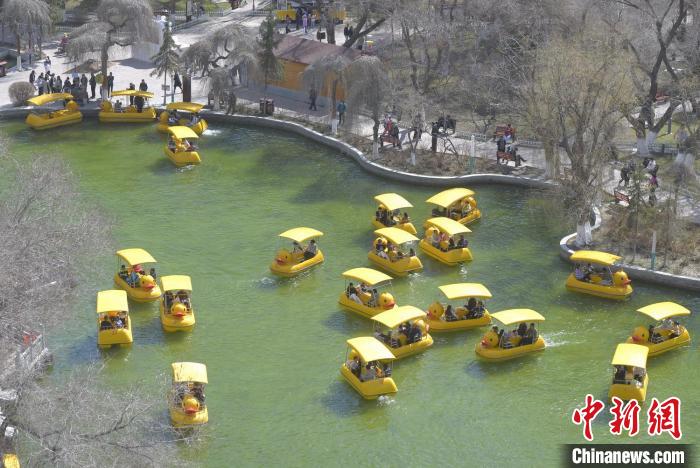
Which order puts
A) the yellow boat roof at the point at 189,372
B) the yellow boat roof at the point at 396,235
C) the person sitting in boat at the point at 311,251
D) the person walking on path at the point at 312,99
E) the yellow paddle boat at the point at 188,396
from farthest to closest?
1. the person walking on path at the point at 312,99
2. the person sitting in boat at the point at 311,251
3. the yellow boat roof at the point at 396,235
4. the yellow boat roof at the point at 189,372
5. the yellow paddle boat at the point at 188,396

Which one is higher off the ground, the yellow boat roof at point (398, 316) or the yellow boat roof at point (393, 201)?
the yellow boat roof at point (393, 201)

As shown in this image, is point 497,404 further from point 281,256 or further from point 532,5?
point 532,5

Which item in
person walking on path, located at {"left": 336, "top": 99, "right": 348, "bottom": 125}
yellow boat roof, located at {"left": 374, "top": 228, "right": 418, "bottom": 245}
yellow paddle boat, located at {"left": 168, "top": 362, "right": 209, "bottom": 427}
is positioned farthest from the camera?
Result: person walking on path, located at {"left": 336, "top": 99, "right": 348, "bottom": 125}

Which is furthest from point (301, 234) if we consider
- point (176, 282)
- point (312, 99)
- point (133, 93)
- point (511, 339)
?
point (133, 93)

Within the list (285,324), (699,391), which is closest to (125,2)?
(285,324)

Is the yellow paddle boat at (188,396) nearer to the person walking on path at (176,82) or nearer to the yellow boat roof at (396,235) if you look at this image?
the yellow boat roof at (396,235)

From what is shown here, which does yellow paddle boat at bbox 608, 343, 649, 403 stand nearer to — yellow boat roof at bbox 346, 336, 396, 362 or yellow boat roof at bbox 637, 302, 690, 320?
yellow boat roof at bbox 637, 302, 690, 320

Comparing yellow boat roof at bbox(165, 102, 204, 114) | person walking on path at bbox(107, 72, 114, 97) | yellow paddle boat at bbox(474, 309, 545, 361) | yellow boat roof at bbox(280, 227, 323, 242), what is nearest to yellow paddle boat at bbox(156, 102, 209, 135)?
yellow boat roof at bbox(165, 102, 204, 114)

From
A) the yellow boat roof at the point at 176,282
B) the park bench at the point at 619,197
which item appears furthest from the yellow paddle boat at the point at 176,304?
the park bench at the point at 619,197
